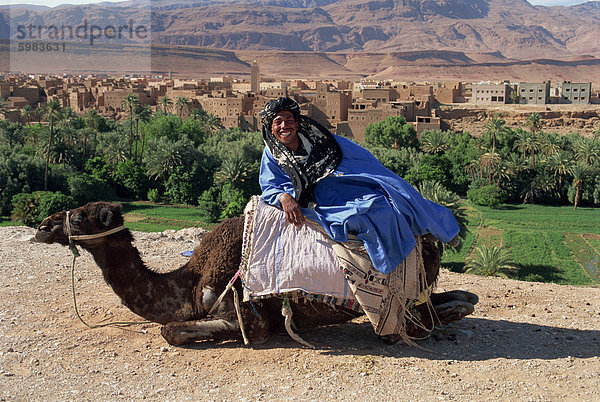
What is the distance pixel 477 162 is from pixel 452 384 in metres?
37.8

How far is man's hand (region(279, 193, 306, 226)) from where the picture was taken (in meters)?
4.55

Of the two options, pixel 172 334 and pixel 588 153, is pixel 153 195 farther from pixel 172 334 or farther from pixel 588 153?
pixel 172 334

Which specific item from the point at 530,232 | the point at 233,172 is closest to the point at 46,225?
the point at 530,232

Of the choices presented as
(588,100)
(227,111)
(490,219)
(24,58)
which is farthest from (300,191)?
(24,58)

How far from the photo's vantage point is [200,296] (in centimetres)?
473

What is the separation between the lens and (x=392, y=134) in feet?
157

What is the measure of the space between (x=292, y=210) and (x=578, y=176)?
34.5m

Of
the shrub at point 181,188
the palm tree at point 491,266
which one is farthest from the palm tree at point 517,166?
the palm tree at point 491,266

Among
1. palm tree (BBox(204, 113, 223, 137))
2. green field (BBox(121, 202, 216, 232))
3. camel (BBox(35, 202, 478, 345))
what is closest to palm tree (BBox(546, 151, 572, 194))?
green field (BBox(121, 202, 216, 232))

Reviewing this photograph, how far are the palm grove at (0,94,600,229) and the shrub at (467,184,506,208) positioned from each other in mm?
56

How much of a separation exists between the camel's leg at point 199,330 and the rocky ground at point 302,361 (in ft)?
0.32

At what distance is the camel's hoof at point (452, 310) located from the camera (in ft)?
16.2

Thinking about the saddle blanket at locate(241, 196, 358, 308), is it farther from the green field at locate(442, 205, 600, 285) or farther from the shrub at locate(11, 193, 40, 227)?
the shrub at locate(11, 193, 40, 227)

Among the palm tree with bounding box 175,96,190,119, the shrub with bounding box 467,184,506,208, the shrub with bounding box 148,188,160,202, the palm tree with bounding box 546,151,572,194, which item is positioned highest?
the palm tree with bounding box 175,96,190,119
